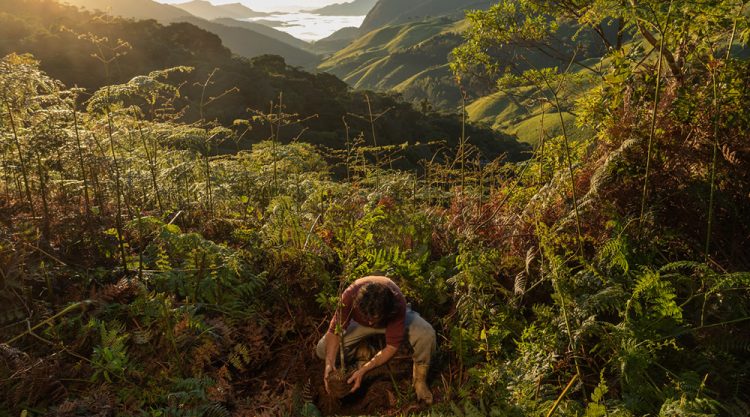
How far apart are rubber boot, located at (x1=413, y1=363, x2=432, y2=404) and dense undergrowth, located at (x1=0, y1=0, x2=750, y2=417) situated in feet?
0.36

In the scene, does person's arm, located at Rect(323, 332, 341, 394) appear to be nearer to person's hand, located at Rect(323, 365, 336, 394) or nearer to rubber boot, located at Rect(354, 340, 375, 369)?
person's hand, located at Rect(323, 365, 336, 394)

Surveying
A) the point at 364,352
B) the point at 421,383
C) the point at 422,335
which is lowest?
the point at 364,352

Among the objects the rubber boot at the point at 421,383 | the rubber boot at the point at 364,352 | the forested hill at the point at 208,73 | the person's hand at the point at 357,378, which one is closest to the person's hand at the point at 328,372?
the person's hand at the point at 357,378

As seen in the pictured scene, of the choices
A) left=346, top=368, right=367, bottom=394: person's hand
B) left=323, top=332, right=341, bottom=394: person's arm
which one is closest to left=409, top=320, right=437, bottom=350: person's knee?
left=346, top=368, right=367, bottom=394: person's hand

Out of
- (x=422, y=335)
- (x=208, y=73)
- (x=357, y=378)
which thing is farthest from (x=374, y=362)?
(x=208, y=73)

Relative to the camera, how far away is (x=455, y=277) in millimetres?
4418

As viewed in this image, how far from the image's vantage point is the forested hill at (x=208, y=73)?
4175 centimetres

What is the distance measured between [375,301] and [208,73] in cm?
4370

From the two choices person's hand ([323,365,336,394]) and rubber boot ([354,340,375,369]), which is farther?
rubber boot ([354,340,375,369])

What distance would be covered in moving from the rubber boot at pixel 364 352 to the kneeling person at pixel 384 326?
0.32m

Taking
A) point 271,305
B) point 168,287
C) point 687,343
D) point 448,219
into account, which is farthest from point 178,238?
point 687,343

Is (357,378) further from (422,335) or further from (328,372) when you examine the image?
(422,335)

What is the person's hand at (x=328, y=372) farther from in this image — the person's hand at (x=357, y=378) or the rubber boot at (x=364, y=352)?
the rubber boot at (x=364, y=352)

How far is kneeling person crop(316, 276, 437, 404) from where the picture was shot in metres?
4.17
